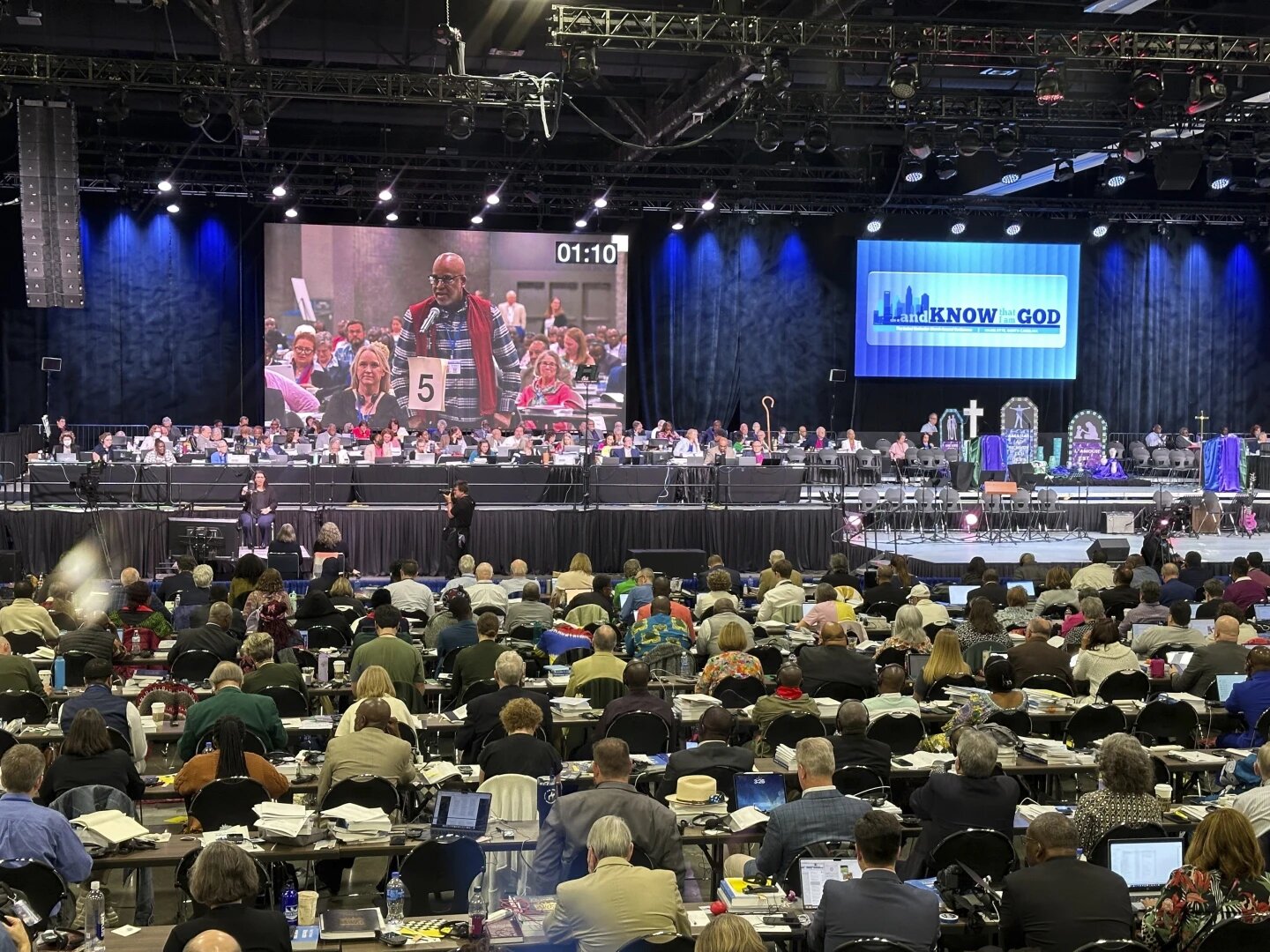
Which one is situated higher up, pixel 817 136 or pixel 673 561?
pixel 817 136

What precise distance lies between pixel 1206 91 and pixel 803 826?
12.8 metres

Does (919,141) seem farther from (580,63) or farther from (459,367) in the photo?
(459,367)

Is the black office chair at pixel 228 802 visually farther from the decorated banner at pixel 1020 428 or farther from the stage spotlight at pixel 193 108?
the decorated banner at pixel 1020 428

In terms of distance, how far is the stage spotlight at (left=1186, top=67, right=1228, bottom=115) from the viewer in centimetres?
1559

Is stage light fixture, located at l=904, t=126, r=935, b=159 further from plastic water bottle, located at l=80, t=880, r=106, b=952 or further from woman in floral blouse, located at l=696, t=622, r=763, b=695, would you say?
plastic water bottle, located at l=80, t=880, r=106, b=952

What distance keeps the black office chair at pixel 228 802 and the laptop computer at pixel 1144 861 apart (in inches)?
145

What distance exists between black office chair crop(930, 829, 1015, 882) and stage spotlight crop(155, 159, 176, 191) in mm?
21049

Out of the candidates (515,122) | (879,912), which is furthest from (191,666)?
(515,122)

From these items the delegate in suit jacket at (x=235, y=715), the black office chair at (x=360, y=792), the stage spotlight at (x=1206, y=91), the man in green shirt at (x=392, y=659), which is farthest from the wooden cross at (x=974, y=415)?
the black office chair at (x=360, y=792)

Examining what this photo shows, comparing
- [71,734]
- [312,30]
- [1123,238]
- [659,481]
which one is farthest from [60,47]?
[1123,238]

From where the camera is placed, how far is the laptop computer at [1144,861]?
557 centimetres

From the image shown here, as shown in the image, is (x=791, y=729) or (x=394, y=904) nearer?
(x=394, y=904)

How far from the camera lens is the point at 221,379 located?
27.9m

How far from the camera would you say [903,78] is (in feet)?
49.5
